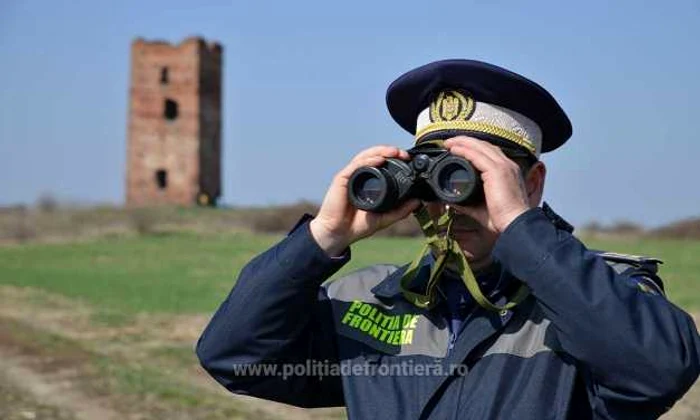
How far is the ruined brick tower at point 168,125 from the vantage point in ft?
198

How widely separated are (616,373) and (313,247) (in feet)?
2.78

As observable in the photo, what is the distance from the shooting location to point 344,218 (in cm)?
289

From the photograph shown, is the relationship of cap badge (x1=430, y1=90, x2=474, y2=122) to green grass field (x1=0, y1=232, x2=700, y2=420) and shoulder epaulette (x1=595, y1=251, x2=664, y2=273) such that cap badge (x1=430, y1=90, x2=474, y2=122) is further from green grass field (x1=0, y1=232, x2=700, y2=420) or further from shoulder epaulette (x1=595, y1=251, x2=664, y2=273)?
green grass field (x1=0, y1=232, x2=700, y2=420)

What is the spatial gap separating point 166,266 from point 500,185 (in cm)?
2813

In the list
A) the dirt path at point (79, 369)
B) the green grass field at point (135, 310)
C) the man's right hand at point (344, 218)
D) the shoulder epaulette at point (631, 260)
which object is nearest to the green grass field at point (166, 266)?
the green grass field at point (135, 310)

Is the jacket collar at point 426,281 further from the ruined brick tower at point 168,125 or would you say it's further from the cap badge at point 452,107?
the ruined brick tower at point 168,125

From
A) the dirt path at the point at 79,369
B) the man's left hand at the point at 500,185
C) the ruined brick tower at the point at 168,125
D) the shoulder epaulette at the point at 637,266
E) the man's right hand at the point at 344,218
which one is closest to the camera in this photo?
the man's left hand at the point at 500,185

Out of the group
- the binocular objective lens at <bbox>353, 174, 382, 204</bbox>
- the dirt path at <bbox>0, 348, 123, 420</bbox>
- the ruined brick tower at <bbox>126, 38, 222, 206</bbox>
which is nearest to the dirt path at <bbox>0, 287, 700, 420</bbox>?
the dirt path at <bbox>0, 348, 123, 420</bbox>

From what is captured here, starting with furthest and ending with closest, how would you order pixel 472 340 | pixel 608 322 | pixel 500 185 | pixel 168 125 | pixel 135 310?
1. pixel 168 125
2. pixel 135 310
3. pixel 472 340
4. pixel 500 185
5. pixel 608 322

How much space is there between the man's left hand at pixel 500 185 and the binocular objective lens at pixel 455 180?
32 millimetres

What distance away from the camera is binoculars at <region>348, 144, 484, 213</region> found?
2.60 m

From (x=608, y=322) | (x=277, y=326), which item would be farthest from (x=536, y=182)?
(x=277, y=326)

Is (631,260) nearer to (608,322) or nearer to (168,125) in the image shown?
(608,322)

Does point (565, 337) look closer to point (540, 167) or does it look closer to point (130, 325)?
point (540, 167)
